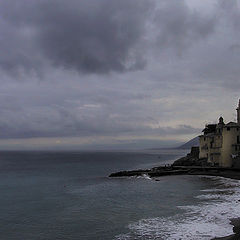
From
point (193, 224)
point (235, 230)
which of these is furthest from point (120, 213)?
point (235, 230)

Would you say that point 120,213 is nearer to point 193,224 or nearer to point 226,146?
point 193,224

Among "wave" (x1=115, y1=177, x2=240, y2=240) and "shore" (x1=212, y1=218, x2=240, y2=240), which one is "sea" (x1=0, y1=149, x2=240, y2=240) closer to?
"wave" (x1=115, y1=177, x2=240, y2=240)

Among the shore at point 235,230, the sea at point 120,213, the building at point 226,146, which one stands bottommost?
the sea at point 120,213

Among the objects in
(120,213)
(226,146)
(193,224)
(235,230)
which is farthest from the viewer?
(226,146)

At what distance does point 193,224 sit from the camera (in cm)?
2894

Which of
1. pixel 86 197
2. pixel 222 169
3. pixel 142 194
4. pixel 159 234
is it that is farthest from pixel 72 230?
pixel 222 169

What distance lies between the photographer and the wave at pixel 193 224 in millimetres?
26094

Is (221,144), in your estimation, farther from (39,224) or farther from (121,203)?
(39,224)

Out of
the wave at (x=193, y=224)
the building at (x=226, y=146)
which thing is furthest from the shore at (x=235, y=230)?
the building at (x=226, y=146)

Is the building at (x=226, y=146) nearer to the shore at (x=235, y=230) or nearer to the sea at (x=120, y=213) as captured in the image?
the sea at (x=120, y=213)

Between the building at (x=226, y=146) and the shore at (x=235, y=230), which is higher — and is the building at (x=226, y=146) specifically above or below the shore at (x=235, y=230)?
above

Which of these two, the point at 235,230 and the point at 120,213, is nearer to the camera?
the point at 235,230

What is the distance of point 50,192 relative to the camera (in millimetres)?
53094

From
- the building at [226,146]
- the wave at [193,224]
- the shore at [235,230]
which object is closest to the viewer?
the shore at [235,230]
